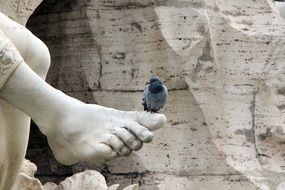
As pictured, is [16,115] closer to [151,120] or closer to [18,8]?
[151,120]

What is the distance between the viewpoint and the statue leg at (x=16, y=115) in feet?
7.61

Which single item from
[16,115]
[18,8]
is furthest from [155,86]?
[18,8]

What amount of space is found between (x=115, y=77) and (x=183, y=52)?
8.5 inches

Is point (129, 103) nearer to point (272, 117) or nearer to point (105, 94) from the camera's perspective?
point (105, 94)

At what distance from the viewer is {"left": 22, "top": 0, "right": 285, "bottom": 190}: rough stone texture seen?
3.26m

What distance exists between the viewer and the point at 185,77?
3.26 m

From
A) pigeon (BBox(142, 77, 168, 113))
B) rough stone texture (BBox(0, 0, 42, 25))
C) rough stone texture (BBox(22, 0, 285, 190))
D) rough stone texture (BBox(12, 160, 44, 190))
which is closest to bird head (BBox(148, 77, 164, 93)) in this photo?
pigeon (BBox(142, 77, 168, 113))

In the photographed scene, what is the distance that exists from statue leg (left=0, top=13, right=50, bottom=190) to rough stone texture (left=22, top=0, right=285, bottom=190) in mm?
850

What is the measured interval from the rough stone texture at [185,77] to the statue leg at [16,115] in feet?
2.79

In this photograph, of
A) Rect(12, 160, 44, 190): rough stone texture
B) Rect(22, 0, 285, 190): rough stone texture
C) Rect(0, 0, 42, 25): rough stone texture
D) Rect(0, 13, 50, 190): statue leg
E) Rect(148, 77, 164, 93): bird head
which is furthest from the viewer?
Rect(22, 0, 285, 190): rough stone texture

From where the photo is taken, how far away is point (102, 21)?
11.0 ft

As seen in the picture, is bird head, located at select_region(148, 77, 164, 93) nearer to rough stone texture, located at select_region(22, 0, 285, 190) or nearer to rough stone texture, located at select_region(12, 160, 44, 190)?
rough stone texture, located at select_region(12, 160, 44, 190)

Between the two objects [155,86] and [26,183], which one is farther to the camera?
[26,183]

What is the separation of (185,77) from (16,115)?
966 millimetres
